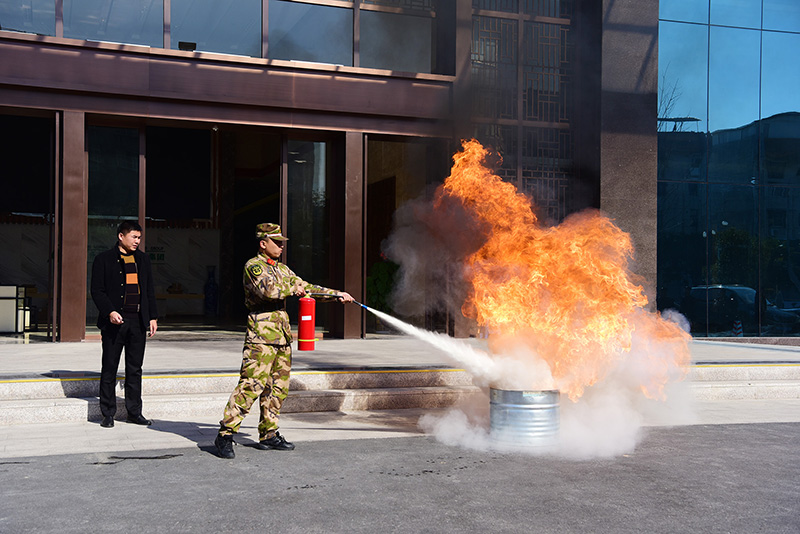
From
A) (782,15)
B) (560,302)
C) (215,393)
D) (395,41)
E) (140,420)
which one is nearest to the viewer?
(560,302)

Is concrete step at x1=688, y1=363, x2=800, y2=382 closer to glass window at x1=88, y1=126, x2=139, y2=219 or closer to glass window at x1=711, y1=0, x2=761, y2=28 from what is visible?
glass window at x1=711, y1=0, x2=761, y2=28

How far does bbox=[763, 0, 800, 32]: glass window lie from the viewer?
55.1 feet

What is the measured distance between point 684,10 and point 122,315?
45.8ft

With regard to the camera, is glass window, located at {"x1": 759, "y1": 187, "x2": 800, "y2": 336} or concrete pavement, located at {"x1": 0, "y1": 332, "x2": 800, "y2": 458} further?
glass window, located at {"x1": 759, "y1": 187, "x2": 800, "y2": 336}

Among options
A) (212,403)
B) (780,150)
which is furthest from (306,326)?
(780,150)

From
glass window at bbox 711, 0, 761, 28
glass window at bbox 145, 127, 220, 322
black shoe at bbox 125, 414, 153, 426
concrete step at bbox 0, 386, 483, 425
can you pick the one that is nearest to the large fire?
concrete step at bbox 0, 386, 483, 425

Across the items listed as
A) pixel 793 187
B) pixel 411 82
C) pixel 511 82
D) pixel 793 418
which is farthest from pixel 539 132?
pixel 793 418

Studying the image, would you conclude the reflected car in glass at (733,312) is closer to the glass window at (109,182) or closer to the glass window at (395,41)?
the glass window at (395,41)

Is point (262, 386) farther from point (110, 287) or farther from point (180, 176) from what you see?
point (180, 176)

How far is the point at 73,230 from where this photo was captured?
12500mm

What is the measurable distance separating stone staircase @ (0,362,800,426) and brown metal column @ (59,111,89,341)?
171 inches

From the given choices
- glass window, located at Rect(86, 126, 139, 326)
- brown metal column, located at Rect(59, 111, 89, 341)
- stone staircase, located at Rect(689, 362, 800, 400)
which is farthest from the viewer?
glass window, located at Rect(86, 126, 139, 326)

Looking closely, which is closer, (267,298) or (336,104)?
(267,298)

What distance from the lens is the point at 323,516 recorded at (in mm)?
4707
